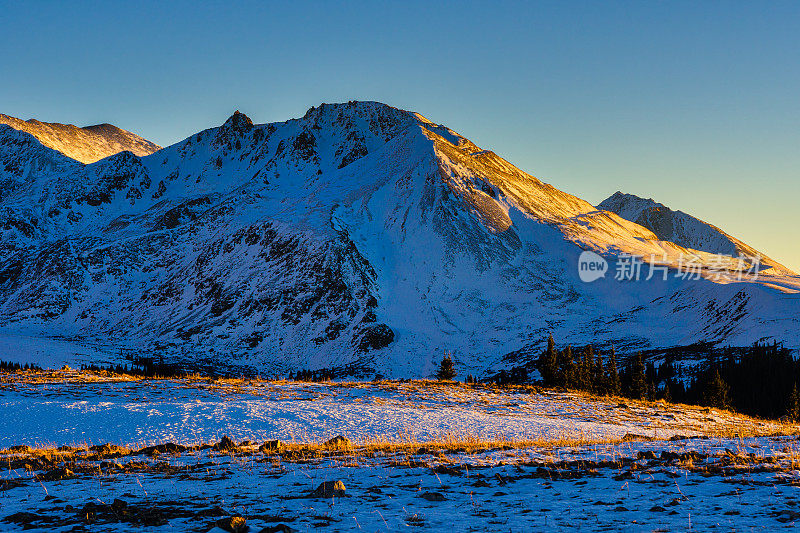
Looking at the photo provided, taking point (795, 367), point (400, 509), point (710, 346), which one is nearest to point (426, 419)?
point (400, 509)

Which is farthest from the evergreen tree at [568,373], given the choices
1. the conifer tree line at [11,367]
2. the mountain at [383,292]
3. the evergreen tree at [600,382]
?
the conifer tree line at [11,367]

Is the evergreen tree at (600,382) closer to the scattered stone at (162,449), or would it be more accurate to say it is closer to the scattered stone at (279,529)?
the scattered stone at (162,449)

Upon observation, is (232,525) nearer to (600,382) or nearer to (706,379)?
(600,382)

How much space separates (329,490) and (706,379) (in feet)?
269

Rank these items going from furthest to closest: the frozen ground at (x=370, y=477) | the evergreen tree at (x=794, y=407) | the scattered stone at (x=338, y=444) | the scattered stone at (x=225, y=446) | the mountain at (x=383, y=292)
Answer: the mountain at (x=383, y=292) → the evergreen tree at (x=794, y=407) → the scattered stone at (x=338, y=444) → the scattered stone at (x=225, y=446) → the frozen ground at (x=370, y=477)

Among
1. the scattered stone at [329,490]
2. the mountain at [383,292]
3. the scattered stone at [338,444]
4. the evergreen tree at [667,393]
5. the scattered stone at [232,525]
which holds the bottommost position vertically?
the evergreen tree at [667,393]

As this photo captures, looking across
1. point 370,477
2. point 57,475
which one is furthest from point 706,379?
point 57,475

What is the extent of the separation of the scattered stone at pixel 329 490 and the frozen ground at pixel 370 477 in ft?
0.25

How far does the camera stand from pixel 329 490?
1178cm

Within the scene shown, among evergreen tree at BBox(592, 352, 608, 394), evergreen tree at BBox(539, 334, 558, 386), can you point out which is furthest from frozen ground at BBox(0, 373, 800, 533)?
evergreen tree at BBox(592, 352, 608, 394)

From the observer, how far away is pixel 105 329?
164 meters

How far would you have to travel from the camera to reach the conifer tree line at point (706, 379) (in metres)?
69.2

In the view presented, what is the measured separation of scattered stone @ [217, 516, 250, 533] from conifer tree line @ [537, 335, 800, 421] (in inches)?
2267

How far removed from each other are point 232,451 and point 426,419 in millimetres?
13167
